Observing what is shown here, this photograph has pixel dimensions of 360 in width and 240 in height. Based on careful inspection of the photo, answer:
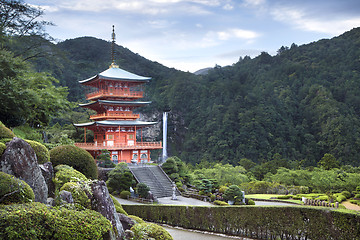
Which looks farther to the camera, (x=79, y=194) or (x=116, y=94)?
(x=116, y=94)

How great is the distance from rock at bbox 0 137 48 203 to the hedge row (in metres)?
8.55

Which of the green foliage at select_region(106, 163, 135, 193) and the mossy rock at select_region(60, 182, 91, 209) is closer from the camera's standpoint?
the mossy rock at select_region(60, 182, 91, 209)

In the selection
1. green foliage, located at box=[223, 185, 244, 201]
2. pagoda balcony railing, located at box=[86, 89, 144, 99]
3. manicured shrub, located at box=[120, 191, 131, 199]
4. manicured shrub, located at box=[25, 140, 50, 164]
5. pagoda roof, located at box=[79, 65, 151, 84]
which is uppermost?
pagoda roof, located at box=[79, 65, 151, 84]

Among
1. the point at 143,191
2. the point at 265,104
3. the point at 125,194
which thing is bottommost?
the point at 125,194

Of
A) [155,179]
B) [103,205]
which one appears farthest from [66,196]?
[155,179]

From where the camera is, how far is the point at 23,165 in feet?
22.4

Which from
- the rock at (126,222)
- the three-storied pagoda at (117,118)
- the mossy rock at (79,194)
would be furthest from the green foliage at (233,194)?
the mossy rock at (79,194)

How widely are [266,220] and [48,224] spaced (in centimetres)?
929

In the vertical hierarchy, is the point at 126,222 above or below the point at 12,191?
below

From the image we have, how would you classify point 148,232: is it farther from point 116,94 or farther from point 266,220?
point 116,94

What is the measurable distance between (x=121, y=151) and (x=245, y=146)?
3205cm

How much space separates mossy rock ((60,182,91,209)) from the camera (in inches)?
280

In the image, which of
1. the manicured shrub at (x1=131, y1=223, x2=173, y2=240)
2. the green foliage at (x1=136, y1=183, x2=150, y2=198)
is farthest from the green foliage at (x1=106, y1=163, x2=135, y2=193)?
the manicured shrub at (x1=131, y1=223, x2=173, y2=240)

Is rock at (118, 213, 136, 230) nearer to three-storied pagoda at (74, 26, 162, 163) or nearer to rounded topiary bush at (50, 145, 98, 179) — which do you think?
rounded topiary bush at (50, 145, 98, 179)
